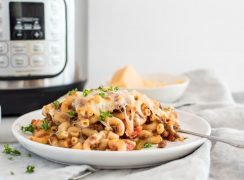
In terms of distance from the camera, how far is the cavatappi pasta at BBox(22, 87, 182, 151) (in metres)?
0.50

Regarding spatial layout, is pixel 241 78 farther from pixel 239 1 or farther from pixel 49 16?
pixel 49 16

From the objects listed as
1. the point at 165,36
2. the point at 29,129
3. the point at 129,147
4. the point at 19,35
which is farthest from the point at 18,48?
the point at 165,36

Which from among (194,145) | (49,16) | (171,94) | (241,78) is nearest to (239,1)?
(241,78)

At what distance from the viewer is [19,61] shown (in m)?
0.69

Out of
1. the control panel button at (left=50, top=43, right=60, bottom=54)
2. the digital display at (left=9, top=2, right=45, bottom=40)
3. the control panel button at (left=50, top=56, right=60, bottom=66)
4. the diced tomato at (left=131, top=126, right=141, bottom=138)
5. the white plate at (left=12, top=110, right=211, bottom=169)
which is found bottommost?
the white plate at (left=12, top=110, right=211, bottom=169)

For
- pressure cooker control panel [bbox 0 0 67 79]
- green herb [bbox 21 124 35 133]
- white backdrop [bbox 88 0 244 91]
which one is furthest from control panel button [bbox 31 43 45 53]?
white backdrop [bbox 88 0 244 91]

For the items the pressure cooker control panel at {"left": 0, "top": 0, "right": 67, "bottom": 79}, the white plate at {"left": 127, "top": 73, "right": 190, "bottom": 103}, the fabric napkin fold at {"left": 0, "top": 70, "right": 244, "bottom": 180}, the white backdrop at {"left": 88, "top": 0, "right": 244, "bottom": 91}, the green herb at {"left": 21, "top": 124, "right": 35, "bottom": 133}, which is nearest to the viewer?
the fabric napkin fold at {"left": 0, "top": 70, "right": 244, "bottom": 180}

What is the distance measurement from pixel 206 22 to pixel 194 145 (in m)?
0.58

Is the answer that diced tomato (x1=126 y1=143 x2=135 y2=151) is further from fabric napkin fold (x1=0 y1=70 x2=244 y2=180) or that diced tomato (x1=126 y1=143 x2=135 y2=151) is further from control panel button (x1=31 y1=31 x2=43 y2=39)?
control panel button (x1=31 y1=31 x2=43 y2=39)

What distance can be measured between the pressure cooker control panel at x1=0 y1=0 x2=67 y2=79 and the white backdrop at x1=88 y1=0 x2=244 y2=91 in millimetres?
280

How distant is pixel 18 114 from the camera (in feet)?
2.35

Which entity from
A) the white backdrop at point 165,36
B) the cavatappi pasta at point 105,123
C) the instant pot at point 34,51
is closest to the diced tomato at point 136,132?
the cavatappi pasta at point 105,123

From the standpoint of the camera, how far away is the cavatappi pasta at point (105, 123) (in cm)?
50

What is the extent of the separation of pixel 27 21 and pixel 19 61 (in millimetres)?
59
